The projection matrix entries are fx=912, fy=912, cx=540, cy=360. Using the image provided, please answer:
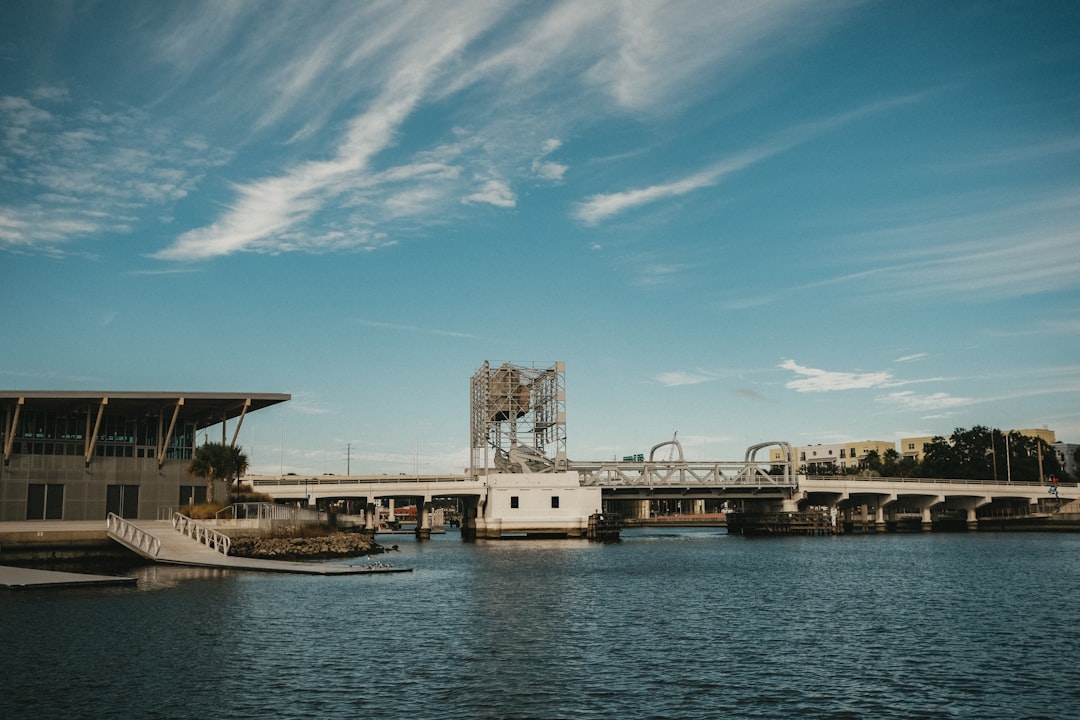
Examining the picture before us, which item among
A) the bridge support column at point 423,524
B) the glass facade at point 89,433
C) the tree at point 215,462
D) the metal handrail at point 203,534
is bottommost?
the bridge support column at point 423,524

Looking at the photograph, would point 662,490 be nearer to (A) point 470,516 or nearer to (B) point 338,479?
(A) point 470,516

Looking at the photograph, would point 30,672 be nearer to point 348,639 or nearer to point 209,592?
point 348,639

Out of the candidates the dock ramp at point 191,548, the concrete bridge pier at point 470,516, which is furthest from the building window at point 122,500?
the concrete bridge pier at point 470,516

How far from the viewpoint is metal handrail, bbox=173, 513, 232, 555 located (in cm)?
6894

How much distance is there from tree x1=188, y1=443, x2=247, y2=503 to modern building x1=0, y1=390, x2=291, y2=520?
9.35 feet

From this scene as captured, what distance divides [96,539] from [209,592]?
28896 millimetres

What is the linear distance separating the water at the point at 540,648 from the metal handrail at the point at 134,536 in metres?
8.95

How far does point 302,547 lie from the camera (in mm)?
79000

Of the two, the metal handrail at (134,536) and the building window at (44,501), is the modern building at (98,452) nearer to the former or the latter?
the building window at (44,501)

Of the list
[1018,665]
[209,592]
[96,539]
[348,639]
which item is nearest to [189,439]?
[96,539]

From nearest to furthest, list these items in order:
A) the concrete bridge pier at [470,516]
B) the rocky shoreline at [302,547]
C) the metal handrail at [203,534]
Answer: the metal handrail at [203,534]
the rocky shoreline at [302,547]
the concrete bridge pier at [470,516]

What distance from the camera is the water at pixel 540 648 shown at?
79.9 ft

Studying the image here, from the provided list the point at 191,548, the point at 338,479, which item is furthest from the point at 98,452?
the point at 338,479

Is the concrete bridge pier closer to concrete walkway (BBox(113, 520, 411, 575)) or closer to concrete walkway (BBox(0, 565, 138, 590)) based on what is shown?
concrete walkway (BBox(113, 520, 411, 575))
